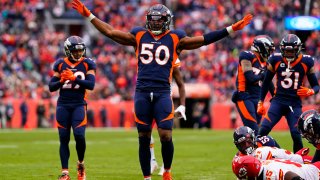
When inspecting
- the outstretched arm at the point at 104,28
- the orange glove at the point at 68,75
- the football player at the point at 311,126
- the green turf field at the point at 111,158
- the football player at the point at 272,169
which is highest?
the outstretched arm at the point at 104,28

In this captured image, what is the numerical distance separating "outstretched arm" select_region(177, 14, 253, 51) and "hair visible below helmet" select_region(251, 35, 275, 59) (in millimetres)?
2682

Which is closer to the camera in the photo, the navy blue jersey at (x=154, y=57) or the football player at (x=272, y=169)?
the football player at (x=272, y=169)

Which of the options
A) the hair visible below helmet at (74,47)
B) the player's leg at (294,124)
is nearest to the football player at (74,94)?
the hair visible below helmet at (74,47)

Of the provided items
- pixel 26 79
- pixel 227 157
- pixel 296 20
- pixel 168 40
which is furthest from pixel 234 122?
pixel 168 40

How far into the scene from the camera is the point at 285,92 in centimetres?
1258

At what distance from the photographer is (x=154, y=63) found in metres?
10.1

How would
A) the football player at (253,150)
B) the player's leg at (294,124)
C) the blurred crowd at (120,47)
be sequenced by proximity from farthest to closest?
the blurred crowd at (120,47) < the player's leg at (294,124) < the football player at (253,150)

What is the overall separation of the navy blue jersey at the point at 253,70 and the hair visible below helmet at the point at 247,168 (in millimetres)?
4230

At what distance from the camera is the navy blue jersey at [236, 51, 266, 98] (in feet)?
41.4

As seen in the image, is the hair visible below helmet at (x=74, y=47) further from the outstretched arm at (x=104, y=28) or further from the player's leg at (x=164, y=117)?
the player's leg at (x=164, y=117)

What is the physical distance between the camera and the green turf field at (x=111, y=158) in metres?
12.3

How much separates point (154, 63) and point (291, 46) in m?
2.96

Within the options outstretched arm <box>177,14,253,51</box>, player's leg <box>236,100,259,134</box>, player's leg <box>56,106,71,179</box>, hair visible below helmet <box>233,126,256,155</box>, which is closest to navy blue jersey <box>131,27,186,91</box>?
outstretched arm <box>177,14,253,51</box>

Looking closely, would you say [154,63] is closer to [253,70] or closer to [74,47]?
[74,47]
